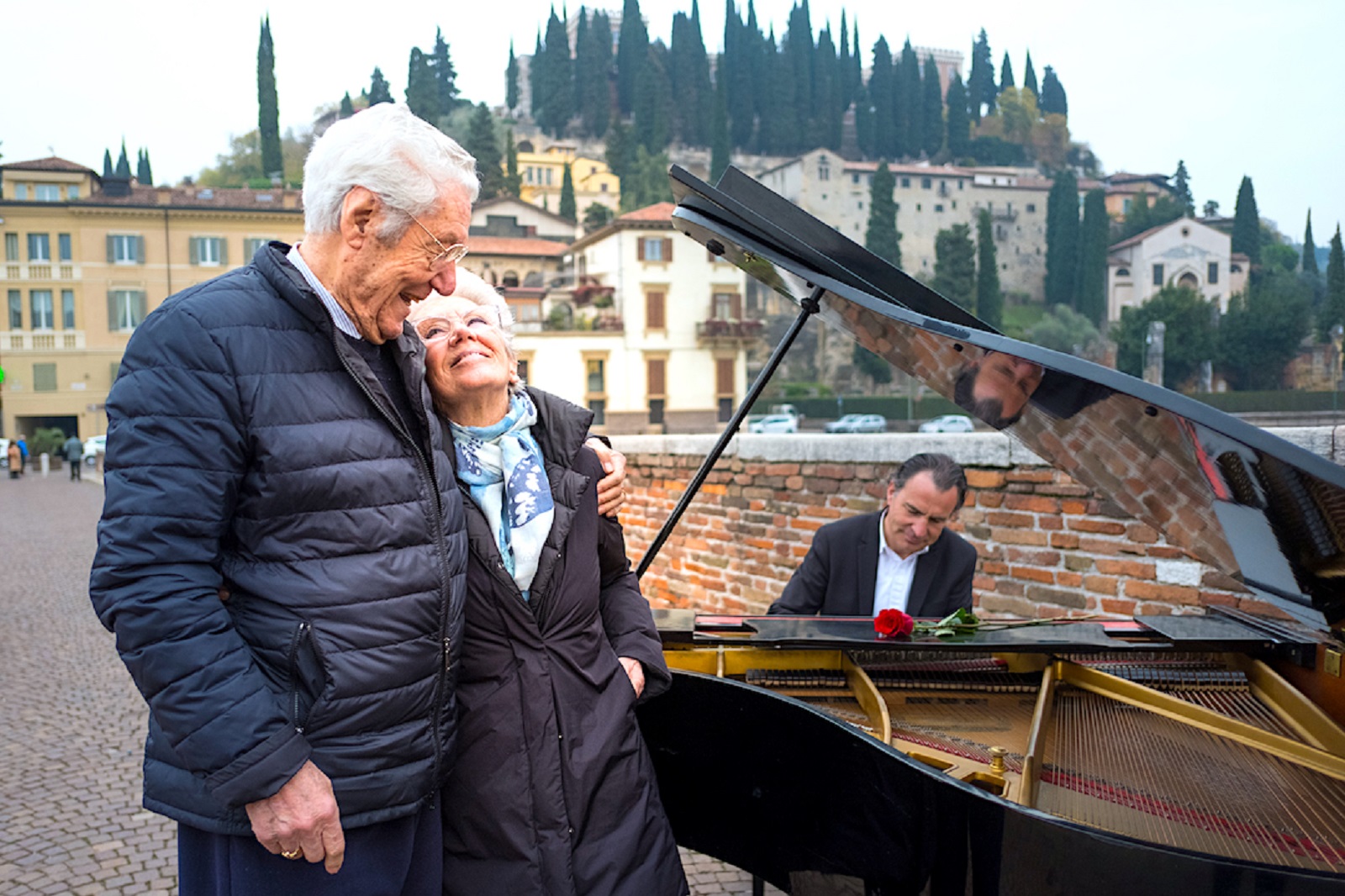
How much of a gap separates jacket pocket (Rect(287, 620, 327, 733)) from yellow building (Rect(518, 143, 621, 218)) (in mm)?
84402

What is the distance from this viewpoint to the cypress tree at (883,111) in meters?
112

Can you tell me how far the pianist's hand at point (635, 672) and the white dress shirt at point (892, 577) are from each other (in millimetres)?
1918

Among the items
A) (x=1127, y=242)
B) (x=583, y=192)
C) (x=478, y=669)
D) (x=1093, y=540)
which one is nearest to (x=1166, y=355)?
(x=1127, y=242)

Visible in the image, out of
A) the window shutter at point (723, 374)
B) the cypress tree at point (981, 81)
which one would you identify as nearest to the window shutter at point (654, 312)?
the window shutter at point (723, 374)

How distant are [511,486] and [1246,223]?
8210 cm

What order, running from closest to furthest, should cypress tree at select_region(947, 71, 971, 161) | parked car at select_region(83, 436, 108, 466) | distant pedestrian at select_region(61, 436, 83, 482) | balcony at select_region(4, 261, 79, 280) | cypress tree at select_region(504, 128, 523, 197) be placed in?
distant pedestrian at select_region(61, 436, 83, 482) < parked car at select_region(83, 436, 108, 466) < balcony at select_region(4, 261, 79, 280) < cypress tree at select_region(504, 128, 523, 197) < cypress tree at select_region(947, 71, 971, 161)

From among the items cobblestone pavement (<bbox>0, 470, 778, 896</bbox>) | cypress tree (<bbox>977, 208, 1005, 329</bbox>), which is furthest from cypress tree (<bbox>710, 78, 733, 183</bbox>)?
cobblestone pavement (<bbox>0, 470, 778, 896</bbox>)

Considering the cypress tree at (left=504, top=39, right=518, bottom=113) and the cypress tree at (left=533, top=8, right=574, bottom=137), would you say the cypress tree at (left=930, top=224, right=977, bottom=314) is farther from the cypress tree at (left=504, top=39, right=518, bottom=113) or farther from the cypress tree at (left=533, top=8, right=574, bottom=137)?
the cypress tree at (left=504, top=39, right=518, bottom=113)

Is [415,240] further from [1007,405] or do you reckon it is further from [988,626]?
[988,626]

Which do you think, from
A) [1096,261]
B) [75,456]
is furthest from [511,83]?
[75,456]

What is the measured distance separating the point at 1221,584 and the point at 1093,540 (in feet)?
2.10

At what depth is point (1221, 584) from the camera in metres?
4.43

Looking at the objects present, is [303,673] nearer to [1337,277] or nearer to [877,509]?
[877,509]

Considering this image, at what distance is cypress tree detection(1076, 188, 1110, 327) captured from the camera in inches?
3103
